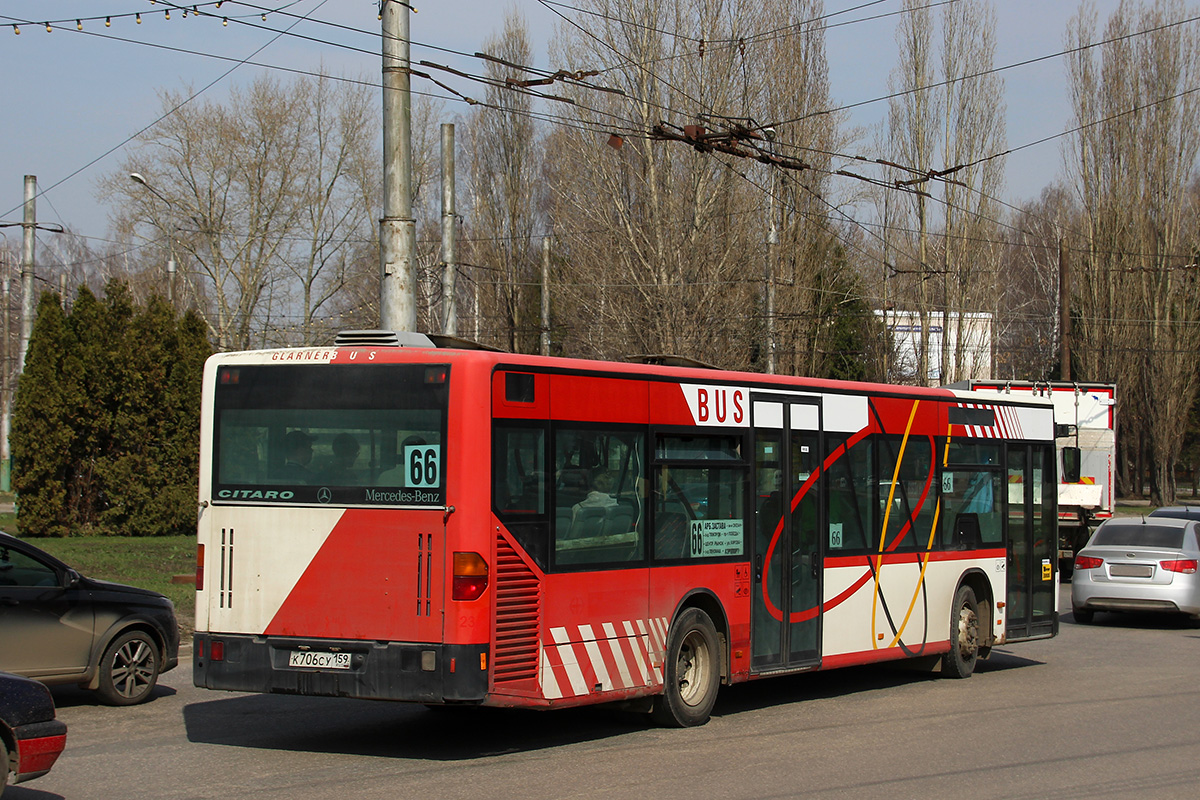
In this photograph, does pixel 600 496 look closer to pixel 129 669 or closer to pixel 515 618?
pixel 515 618

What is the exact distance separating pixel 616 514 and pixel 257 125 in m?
44.3

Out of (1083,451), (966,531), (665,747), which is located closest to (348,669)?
(665,747)

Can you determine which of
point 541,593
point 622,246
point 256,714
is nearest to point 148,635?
point 256,714

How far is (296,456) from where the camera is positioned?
855cm

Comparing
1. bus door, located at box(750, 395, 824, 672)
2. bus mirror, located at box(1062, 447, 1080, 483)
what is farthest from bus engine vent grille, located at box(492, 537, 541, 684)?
bus mirror, located at box(1062, 447, 1080, 483)

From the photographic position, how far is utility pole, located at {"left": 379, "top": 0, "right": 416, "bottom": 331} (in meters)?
13.3

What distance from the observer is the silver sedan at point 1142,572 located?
17.4m

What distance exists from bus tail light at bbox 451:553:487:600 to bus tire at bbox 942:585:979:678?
21.9ft

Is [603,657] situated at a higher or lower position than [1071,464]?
lower

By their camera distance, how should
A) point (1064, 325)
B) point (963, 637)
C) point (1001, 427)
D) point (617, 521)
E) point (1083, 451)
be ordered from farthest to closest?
1. point (1064, 325)
2. point (1083, 451)
3. point (1001, 427)
4. point (963, 637)
5. point (617, 521)

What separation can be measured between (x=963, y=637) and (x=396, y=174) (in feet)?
24.7

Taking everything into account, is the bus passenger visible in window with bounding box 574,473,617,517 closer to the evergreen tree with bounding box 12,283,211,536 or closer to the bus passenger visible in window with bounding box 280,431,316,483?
the bus passenger visible in window with bounding box 280,431,316,483

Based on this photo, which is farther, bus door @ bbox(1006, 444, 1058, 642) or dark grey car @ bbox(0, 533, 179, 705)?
bus door @ bbox(1006, 444, 1058, 642)

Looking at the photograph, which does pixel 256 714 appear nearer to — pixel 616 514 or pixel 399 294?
pixel 616 514
